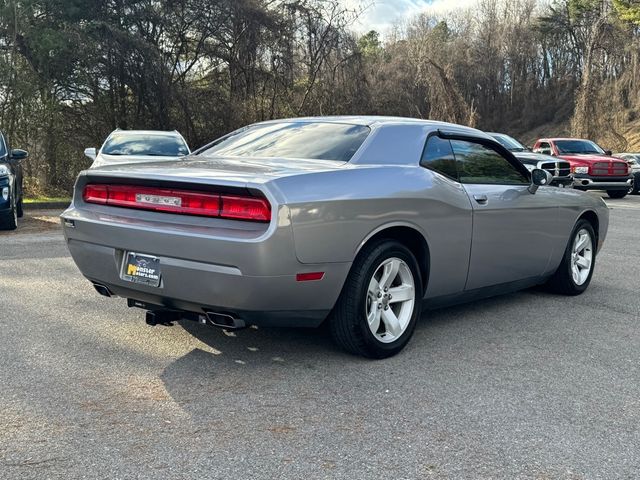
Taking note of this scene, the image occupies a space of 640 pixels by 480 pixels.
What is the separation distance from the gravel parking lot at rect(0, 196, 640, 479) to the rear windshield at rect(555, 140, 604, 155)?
15.3 metres

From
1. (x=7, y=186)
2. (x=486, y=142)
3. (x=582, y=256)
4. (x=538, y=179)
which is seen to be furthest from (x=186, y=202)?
(x=7, y=186)

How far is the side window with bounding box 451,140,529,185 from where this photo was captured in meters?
4.91

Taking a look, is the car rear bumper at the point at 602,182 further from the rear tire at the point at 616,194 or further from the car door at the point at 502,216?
the car door at the point at 502,216

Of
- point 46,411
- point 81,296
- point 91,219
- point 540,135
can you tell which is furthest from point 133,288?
point 540,135

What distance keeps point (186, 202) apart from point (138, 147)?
9.00 metres

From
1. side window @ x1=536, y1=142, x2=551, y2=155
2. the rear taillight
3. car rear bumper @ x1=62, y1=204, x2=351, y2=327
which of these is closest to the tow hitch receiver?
car rear bumper @ x1=62, y1=204, x2=351, y2=327

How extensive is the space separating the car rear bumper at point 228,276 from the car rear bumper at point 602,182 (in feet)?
53.0

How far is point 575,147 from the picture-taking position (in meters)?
19.6

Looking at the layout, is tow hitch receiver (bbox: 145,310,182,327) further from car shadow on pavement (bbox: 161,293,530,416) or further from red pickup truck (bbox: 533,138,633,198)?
red pickup truck (bbox: 533,138,633,198)

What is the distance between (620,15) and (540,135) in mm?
12114

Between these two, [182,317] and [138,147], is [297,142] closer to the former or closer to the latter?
[182,317]

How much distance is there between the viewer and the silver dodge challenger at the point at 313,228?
3.55 m

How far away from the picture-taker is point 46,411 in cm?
321

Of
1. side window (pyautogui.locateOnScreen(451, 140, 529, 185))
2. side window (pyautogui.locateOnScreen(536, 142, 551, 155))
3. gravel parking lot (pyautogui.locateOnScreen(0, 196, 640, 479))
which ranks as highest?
side window (pyautogui.locateOnScreen(536, 142, 551, 155))
